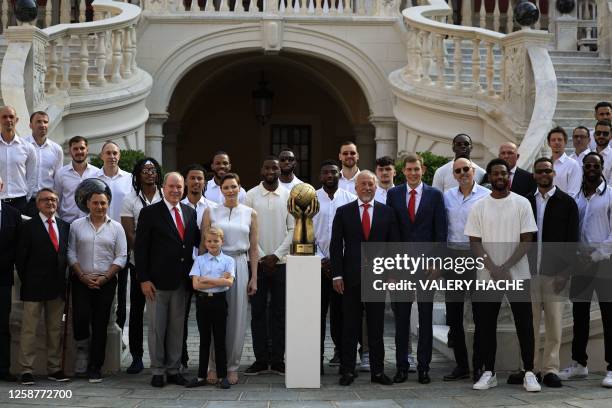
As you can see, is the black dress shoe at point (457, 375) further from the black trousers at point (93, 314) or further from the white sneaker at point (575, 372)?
the black trousers at point (93, 314)

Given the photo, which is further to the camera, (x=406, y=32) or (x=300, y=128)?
(x=300, y=128)

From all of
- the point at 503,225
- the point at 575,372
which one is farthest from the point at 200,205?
the point at 575,372

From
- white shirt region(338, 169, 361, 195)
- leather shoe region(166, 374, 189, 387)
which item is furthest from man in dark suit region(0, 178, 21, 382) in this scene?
white shirt region(338, 169, 361, 195)

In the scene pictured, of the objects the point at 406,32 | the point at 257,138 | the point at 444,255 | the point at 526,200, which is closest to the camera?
the point at 526,200

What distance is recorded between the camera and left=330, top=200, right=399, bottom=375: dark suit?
7812mm

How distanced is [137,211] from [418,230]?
2.33 m

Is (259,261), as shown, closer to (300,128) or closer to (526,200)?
(526,200)

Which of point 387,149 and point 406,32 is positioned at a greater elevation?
point 406,32

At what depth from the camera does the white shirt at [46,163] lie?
345 inches

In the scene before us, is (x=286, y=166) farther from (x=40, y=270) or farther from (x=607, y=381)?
(x=607, y=381)

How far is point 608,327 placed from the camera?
780 centimetres

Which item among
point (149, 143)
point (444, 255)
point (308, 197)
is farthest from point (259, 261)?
point (149, 143)

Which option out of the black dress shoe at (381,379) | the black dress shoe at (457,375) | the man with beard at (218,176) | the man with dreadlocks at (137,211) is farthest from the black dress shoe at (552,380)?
the man with dreadlocks at (137,211)

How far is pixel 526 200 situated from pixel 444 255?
859mm
